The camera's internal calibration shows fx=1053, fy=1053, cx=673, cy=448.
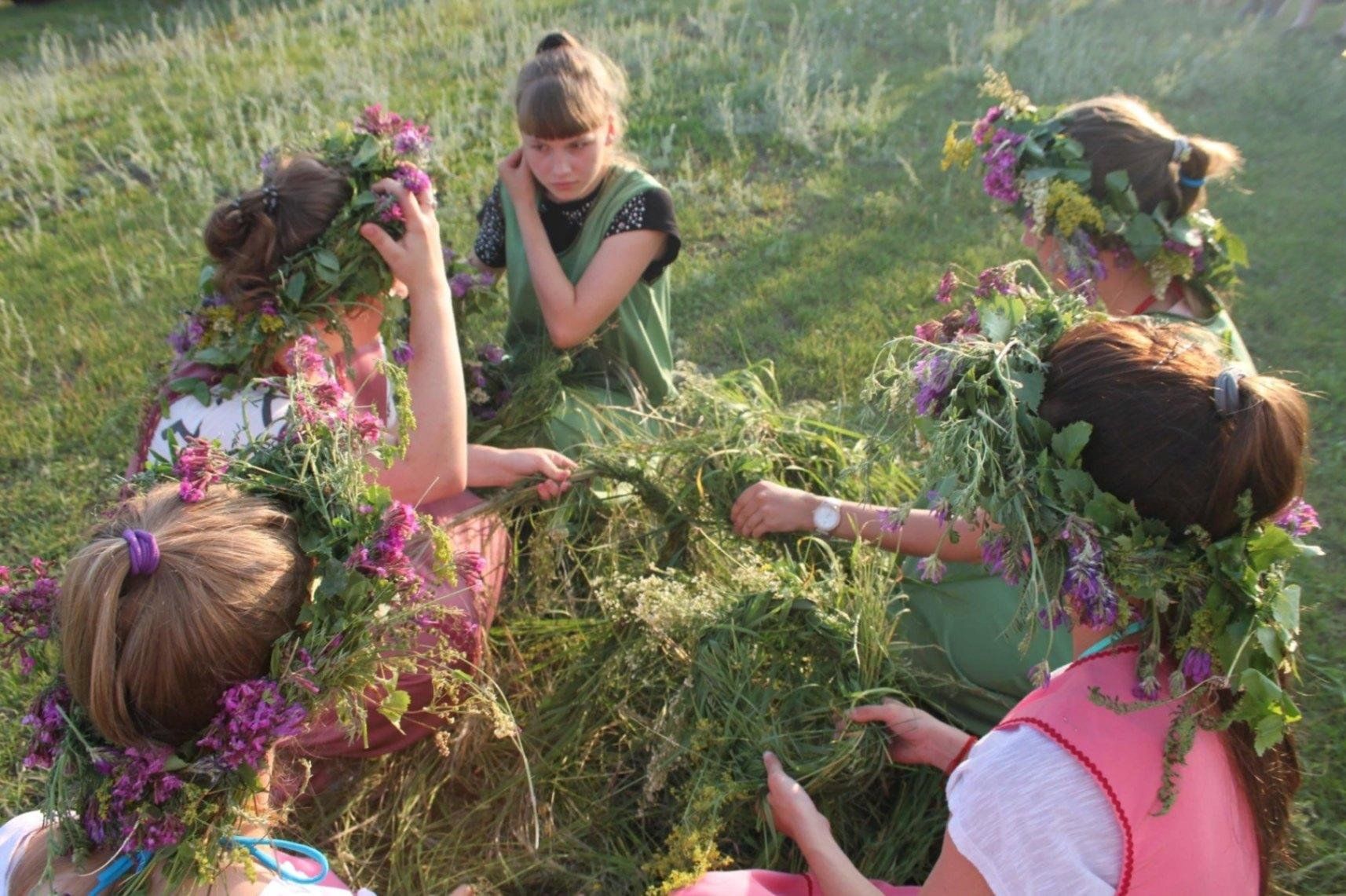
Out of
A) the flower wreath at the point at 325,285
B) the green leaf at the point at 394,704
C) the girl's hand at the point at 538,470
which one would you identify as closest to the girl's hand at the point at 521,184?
the flower wreath at the point at 325,285

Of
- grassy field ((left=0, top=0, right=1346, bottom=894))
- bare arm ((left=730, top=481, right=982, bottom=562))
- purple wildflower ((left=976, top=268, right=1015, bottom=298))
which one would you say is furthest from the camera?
grassy field ((left=0, top=0, right=1346, bottom=894))

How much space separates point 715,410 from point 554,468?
0.53m

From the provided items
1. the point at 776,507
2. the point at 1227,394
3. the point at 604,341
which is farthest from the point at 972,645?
the point at 604,341

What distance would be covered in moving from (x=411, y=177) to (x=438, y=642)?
1200 mm

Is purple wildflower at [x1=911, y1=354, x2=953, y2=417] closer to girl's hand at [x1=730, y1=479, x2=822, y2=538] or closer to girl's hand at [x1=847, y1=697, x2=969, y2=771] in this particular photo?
girl's hand at [x1=847, y1=697, x2=969, y2=771]

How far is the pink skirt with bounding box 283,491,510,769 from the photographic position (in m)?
2.47

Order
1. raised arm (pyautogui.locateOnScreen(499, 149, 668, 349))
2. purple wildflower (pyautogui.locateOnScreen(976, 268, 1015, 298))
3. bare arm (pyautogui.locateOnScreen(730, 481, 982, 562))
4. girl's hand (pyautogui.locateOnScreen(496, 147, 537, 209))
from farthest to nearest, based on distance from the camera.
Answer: girl's hand (pyautogui.locateOnScreen(496, 147, 537, 209)) → raised arm (pyautogui.locateOnScreen(499, 149, 668, 349)) → bare arm (pyautogui.locateOnScreen(730, 481, 982, 562)) → purple wildflower (pyautogui.locateOnScreen(976, 268, 1015, 298))

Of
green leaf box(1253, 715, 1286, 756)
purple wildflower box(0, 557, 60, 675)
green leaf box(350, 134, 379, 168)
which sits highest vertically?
green leaf box(350, 134, 379, 168)

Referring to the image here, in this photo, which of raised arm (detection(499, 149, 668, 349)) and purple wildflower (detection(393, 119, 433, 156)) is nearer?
purple wildflower (detection(393, 119, 433, 156))

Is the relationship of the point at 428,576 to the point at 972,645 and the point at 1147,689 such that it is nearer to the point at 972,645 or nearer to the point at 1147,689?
the point at 972,645

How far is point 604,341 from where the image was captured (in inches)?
143

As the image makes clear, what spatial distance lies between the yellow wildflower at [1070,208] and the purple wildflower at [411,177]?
A: 5.40 feet

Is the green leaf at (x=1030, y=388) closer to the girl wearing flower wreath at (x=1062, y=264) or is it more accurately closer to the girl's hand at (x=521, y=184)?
the girl wearing flower wreath at (x=1062, y=264)

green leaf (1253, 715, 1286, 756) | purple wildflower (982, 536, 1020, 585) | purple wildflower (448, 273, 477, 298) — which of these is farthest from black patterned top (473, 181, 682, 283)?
green leaf (1253, 715, 1286, 756)
